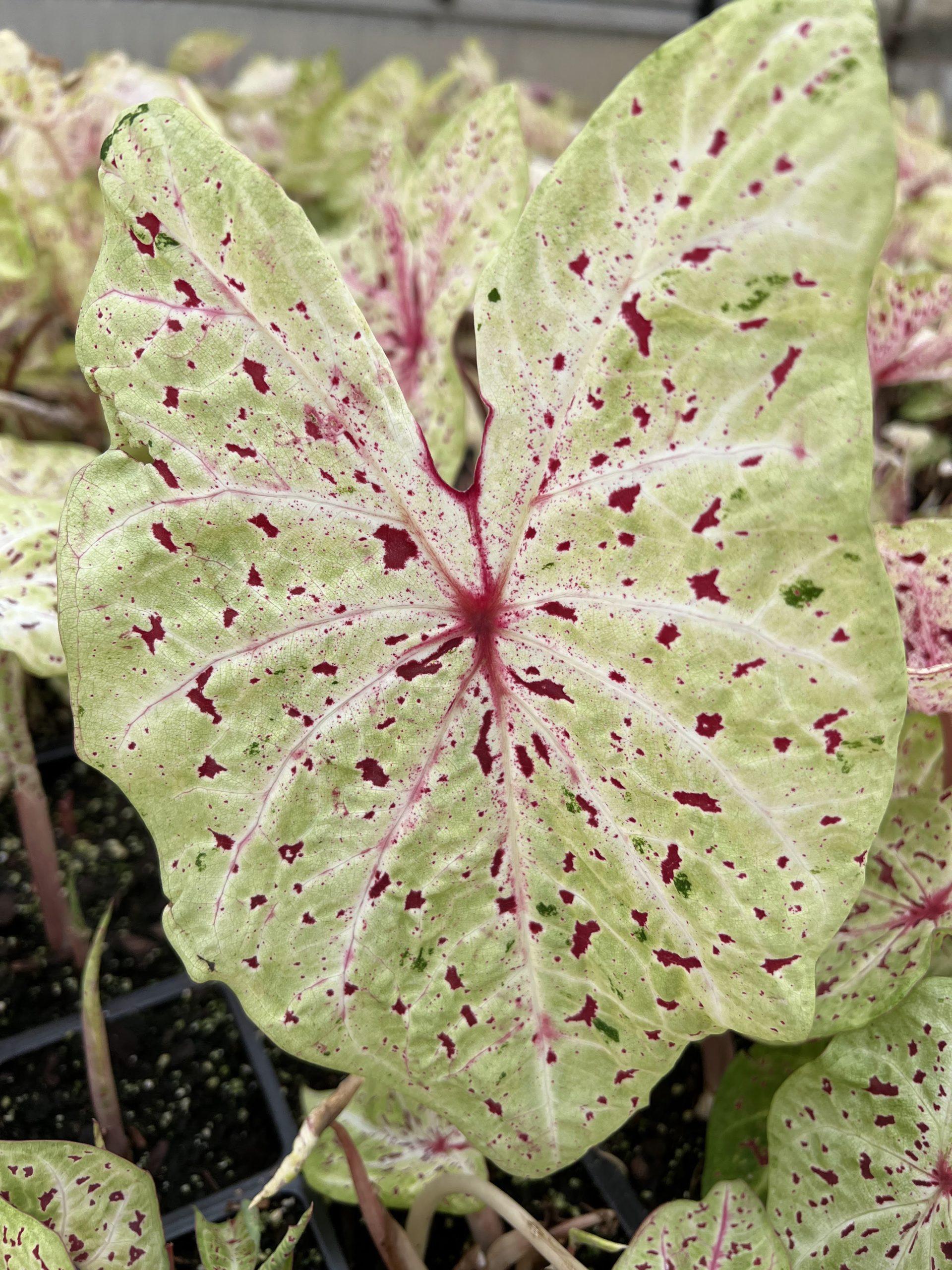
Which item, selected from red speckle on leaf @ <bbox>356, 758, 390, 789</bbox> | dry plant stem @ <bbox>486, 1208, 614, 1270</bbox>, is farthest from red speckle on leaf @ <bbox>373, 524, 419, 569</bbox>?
dry plant stem @ <bbox>486, 1208, 614, 1270</bbox>

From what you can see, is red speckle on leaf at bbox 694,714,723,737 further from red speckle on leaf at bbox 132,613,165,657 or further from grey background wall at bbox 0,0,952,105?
grey background wall at bbox 0,0,952,105

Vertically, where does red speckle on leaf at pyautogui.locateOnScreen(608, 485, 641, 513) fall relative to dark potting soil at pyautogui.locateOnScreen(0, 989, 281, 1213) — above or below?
above

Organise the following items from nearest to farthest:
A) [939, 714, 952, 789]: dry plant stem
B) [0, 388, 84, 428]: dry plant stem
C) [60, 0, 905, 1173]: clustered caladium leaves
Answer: [60, 0, 905, 1173]: clustered caladium leaves, [939, 714, 952, 789]: dry plant stem, [0, 388, 84, 428]: dry plant stem

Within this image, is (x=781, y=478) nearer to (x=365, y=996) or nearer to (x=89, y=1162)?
(x=365, y=996)

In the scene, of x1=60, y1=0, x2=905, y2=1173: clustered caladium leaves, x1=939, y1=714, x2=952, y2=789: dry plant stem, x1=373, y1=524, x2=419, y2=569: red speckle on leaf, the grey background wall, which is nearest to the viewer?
x1=60, y1=0, x2=905, y2=1173: clustered caladium leaves

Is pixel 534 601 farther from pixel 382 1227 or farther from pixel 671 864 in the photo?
pixel 382 1227

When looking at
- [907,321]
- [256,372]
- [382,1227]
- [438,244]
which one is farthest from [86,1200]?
[907,321]

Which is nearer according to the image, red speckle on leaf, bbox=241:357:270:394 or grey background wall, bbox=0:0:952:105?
red speckle on leaf, bbox=241:357:270:394
